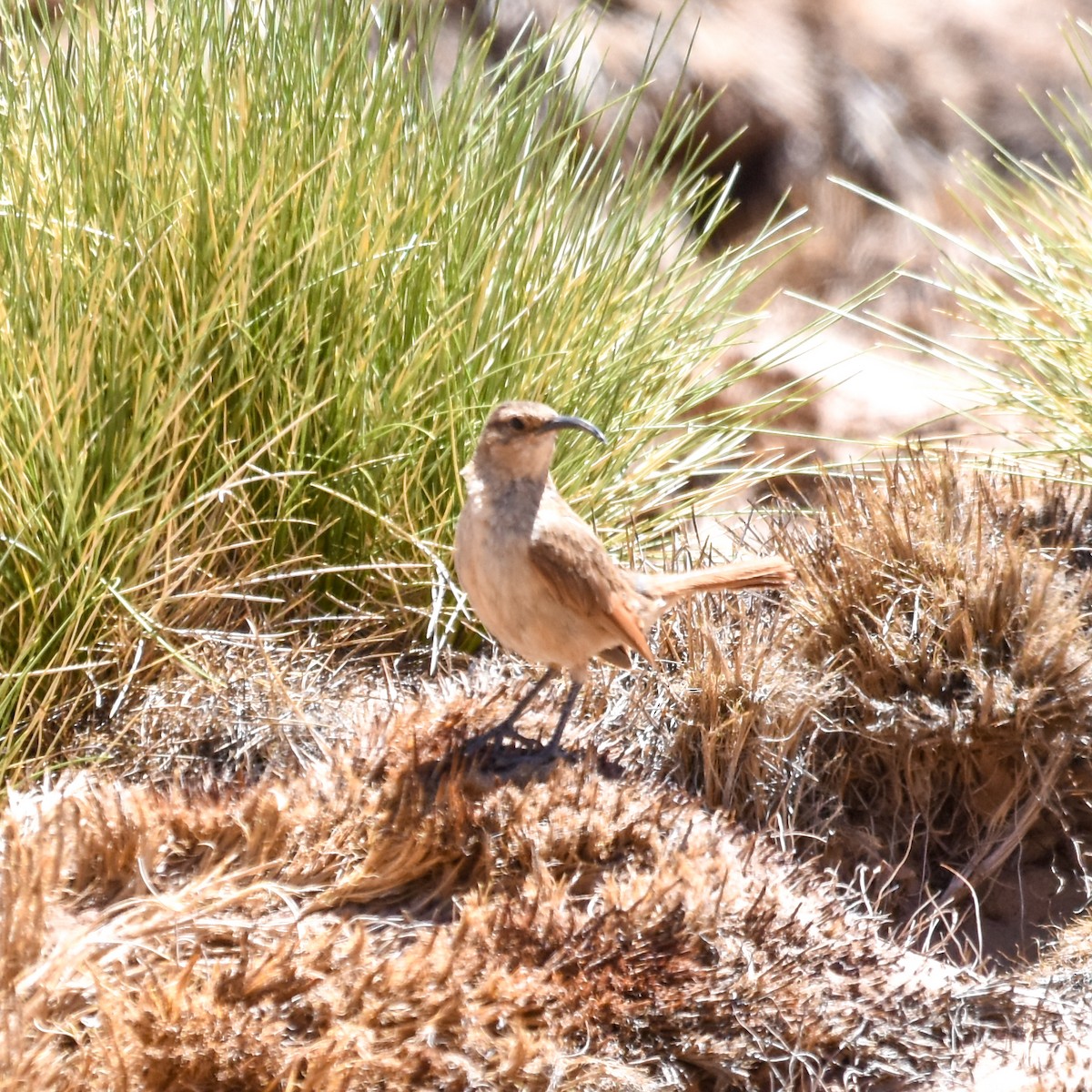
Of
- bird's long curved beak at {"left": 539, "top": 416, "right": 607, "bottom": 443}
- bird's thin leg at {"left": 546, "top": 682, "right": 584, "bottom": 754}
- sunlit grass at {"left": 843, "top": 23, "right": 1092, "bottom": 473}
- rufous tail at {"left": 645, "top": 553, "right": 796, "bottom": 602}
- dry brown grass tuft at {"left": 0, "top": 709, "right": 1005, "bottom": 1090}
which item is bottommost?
dry brown grass tuft at {"left": 0, "top": 709, "right": 1005, "bottom": 1090}

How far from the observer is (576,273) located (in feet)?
14.7

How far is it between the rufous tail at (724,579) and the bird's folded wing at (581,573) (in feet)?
1.04

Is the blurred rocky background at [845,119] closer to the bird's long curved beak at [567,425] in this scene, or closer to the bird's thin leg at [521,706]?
the bird's thin leg at [521,706]

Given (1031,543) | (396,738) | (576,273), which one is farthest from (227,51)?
(1031,543)

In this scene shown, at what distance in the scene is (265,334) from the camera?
3680mm

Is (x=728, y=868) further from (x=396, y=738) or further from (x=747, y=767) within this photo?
(x=396, y=738)

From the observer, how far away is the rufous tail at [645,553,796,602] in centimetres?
371

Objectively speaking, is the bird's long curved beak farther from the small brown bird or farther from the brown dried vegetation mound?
the brown dried vegetation mound

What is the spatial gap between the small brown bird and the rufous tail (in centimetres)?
32

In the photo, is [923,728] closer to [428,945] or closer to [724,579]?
[724,579]

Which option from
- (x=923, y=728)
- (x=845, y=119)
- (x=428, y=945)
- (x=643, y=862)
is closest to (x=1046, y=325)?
(x=923, y=728)

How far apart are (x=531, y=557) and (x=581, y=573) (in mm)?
130

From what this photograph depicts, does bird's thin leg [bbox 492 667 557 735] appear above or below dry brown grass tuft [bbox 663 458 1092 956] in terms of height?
below

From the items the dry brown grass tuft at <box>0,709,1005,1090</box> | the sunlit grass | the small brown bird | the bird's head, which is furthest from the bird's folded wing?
the sunlit grass
